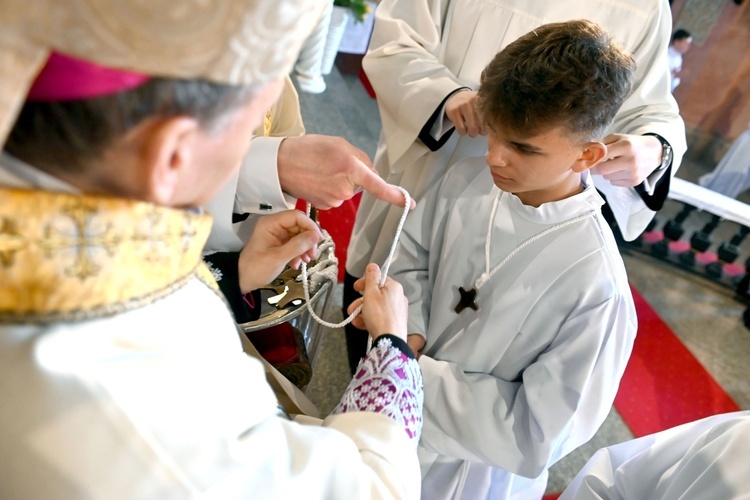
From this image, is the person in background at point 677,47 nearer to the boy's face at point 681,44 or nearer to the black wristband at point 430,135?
the boy's face at point 681,44

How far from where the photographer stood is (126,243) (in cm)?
48

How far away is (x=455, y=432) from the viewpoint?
4.36 ft

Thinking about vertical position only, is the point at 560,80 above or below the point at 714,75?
above

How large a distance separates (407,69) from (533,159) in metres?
0.49

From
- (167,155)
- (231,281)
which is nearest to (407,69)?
(231,281)

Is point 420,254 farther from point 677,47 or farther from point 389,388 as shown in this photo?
point 677,47

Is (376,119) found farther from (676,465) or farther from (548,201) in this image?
(676,465)

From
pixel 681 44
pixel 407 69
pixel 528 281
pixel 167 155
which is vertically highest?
pixel 167 155

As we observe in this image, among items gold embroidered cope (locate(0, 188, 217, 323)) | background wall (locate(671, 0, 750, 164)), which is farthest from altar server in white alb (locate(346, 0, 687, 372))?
background wall (locate(671, 0, 750, 164))

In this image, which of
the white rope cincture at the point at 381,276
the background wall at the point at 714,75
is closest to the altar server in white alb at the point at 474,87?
the white rope cincture at the point at 381,276

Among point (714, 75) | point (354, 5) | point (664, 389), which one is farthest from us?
point (714, 75)

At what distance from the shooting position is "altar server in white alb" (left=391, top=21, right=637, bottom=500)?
43.9 inches

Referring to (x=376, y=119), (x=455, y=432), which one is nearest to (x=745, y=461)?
(x=455, y=432)

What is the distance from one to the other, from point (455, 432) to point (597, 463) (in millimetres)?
470
